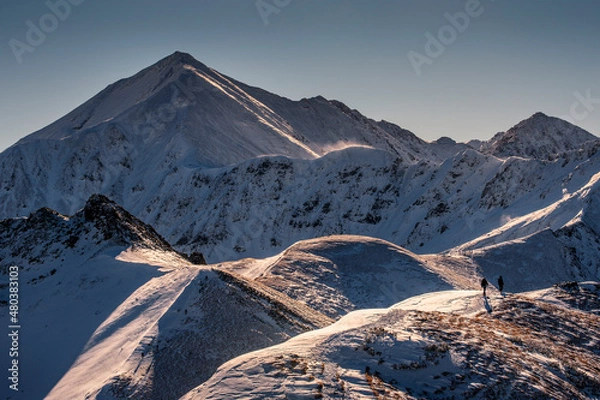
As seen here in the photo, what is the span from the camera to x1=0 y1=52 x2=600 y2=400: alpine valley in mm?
20234

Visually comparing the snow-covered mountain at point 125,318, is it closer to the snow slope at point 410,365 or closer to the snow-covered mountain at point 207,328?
the snow-covered mountain at point 207,328

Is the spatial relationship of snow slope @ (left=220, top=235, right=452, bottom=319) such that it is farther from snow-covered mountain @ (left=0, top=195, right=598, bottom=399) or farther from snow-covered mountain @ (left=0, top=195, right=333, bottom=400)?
snow-covered mountain @ (left=0, top=195, right=333, bottom=400)

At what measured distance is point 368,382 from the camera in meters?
18.5

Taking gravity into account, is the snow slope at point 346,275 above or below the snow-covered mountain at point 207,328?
below

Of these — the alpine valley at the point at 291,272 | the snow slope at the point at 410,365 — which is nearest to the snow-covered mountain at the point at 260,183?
the alpine valley at the point at 291,272

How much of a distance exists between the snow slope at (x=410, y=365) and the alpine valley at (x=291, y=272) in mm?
74

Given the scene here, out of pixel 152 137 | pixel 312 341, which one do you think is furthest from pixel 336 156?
pixel 312 341

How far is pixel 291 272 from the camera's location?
58.7 meters

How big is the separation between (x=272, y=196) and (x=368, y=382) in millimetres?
118901

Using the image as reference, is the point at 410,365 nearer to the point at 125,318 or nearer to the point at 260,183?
the point at 125,318

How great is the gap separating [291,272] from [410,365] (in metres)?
39.4

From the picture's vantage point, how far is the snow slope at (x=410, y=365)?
1823 centimetres

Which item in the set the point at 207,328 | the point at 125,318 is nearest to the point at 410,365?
the point at 207,328

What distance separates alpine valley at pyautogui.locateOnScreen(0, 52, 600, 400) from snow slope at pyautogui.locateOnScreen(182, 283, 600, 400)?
0.07m
